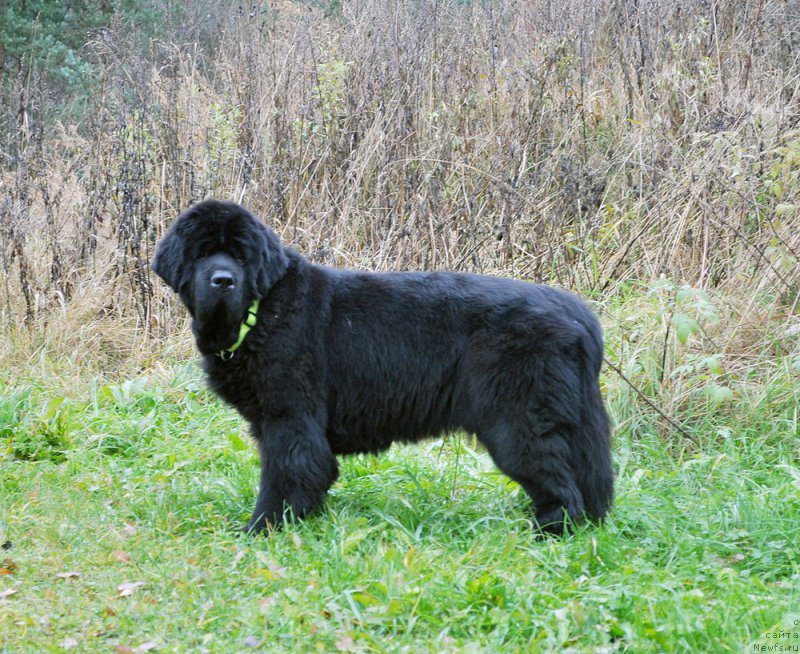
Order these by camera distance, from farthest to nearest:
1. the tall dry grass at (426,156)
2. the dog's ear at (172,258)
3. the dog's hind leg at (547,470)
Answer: the tall dry grass at (426,156), the dog's ear at (172,258), the dog's hind leg at (547,470)

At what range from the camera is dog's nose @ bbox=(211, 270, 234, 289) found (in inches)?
164

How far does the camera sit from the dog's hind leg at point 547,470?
13.2 feet

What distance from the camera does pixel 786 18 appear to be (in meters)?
7.72

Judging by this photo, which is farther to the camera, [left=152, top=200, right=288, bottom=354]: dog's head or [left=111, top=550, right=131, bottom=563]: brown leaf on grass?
[left=152, top=200, right=288, bottom=354]: dog's head

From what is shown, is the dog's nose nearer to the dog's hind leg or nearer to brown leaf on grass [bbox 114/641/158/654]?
the dog's hind leg

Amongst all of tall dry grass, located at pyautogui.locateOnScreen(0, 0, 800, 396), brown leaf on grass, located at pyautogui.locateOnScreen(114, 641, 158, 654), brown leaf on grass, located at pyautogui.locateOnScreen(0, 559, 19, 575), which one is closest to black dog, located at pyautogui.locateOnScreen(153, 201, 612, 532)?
brown leaf on grass, located at pyautogui.locateOnScreen(0, 559, 19, 575)

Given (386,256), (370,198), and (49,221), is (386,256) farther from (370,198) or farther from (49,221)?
(49,221)

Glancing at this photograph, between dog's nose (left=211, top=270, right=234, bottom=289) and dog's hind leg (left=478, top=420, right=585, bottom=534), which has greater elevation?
dog's nose (left=211, top=270, right=234, bottom=289)

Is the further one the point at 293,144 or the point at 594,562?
the point at 293,144

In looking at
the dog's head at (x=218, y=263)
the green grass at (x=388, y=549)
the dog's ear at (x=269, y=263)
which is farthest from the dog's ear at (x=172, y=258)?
the green grass at (x=388, y=549)

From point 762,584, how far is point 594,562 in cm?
62

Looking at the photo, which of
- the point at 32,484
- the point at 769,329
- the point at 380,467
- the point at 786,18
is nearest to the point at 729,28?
the point at 786,18

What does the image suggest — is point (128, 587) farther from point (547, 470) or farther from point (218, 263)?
point (547, 470)

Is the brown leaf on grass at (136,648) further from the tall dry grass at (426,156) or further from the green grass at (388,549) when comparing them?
the tall dry grass at (426,156)
